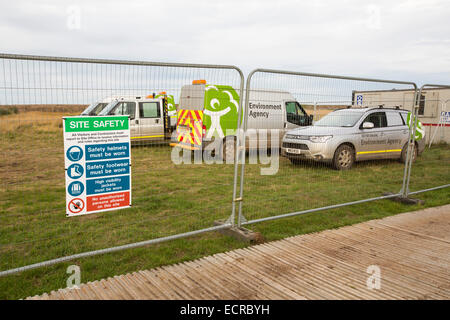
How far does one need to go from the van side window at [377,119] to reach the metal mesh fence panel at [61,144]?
5473mm

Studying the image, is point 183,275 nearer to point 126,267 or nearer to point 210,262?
point 210,262

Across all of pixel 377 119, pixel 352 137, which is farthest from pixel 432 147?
pixel 352 137

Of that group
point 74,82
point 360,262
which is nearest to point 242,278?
point 360,262

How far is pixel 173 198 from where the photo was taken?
6.51 meters

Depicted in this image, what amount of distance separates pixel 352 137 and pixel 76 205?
7.21 metres

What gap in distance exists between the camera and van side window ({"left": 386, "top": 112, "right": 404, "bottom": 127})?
31.8 ft

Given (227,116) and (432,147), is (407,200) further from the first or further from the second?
(432,147)

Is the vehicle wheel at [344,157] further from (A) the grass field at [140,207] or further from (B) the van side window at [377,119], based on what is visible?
(B) the van side window at [377,119]

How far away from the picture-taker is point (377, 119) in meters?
9.53

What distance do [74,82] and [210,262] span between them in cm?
226

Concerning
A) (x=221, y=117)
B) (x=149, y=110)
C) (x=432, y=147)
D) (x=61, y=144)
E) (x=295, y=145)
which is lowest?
(x=432, y=147)

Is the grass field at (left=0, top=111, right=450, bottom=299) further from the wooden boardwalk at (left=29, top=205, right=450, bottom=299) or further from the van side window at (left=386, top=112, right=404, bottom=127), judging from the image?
the van side window at (left=386, top=112, right=404, bottom=127)
